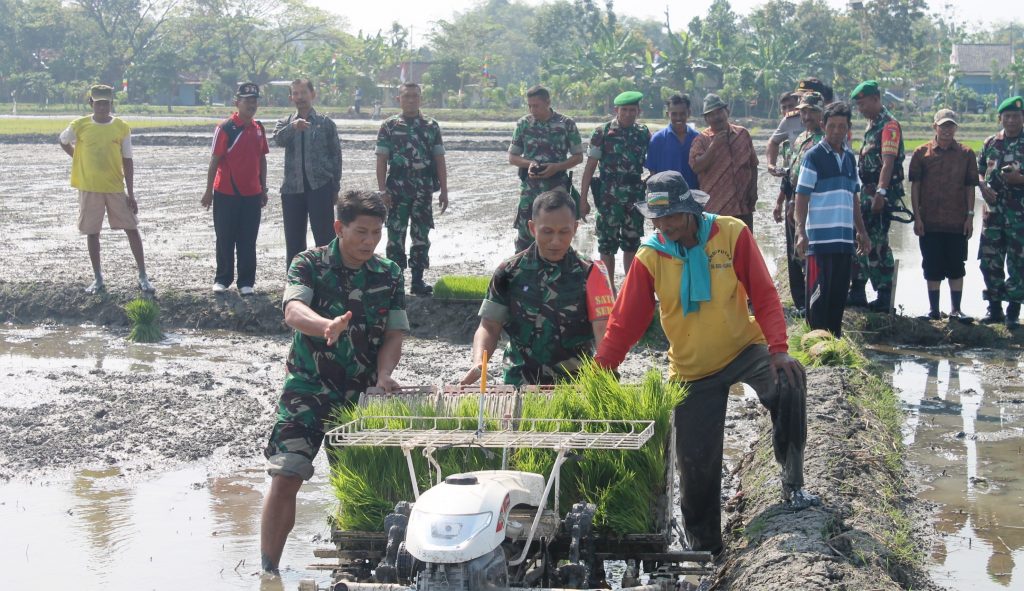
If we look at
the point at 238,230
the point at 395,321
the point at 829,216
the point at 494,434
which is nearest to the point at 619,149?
the point at 829,216

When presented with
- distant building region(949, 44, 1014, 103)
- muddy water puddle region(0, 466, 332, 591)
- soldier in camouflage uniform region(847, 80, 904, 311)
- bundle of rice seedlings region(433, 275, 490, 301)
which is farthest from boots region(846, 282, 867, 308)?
distant building region(949, 44, 1014, 103)

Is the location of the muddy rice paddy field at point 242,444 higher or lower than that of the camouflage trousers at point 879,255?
lower

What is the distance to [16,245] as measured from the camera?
17203 millimetres

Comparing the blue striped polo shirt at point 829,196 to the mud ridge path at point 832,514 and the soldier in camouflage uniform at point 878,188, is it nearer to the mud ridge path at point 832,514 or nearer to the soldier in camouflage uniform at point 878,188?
the mud ridge path at point 832,514

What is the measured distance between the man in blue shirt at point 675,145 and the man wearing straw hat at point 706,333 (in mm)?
5780

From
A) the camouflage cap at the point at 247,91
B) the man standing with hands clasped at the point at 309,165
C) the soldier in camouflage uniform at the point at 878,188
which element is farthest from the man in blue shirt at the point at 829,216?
the camouflage cap at the point at 247,91

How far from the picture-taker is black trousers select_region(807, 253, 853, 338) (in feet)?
29.2

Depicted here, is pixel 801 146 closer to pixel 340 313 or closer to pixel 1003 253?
pixel 1003 253

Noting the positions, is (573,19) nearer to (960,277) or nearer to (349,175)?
(349,175)

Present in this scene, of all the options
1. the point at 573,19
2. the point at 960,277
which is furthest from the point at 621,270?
the point at 573,19

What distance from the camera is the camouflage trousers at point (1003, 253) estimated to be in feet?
38.3

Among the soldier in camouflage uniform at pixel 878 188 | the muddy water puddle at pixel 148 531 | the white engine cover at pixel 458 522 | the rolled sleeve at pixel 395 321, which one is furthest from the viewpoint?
the soldier in camouflage uniform at pixel 878 188

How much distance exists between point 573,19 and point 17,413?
263 feet

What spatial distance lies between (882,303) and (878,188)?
1.23m
